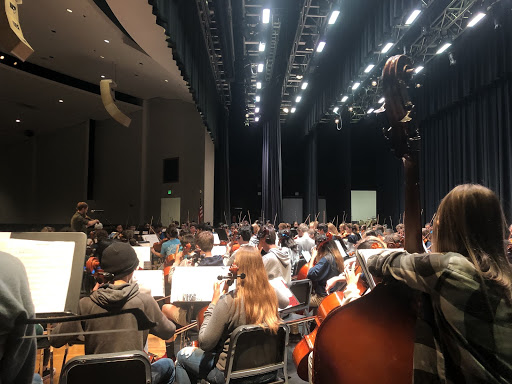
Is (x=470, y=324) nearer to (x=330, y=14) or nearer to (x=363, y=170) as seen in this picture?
(x=330, y=14)

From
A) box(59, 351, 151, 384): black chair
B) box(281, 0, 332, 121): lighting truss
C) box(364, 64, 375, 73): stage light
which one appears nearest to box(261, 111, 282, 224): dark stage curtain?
box(281, 0, 332, 121): lighting truss

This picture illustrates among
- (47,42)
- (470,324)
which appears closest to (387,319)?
(470,324)

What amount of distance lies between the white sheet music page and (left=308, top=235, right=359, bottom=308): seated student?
128 inches

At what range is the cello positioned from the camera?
1.30 m

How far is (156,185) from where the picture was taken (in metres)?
16.8

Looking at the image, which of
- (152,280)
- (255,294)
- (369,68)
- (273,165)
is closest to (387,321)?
(255,294)

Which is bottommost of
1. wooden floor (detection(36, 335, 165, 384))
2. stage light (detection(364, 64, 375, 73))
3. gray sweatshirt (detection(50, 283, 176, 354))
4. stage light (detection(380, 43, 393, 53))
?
wooden floor (detection(36, 335, 165, 384))

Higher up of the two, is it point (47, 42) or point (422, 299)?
point (47, 42)

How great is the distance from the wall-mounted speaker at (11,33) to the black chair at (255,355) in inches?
72.6

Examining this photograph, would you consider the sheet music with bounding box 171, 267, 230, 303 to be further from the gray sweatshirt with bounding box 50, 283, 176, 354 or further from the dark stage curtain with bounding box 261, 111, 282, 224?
the dark stage curtain with bounding box 261, 111, 282, 224

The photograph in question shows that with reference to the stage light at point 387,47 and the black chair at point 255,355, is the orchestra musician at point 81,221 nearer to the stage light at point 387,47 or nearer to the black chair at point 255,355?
the black chair at point 255,355

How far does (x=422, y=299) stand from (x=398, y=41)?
399 inches

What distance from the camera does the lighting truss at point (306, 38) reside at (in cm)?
908

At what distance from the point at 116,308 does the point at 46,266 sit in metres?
0.58
